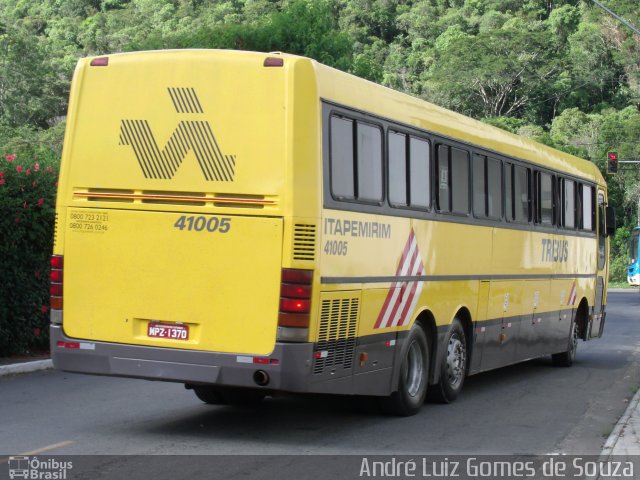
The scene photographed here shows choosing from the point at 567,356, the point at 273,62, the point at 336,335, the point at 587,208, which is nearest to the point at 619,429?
the point at 336,335

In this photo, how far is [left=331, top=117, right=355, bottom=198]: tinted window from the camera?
10.1m

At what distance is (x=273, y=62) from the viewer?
385 inches

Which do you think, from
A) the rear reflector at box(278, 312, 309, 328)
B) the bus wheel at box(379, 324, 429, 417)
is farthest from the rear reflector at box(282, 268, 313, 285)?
the bus wheel at box(379, 324, 429, 417)

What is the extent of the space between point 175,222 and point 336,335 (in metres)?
1.73

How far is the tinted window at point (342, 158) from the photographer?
33.0 feet

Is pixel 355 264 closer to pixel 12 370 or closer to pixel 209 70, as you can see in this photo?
pixel 209 70

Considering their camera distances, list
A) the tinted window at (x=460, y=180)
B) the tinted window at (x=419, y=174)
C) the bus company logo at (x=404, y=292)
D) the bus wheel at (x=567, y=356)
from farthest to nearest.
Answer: the bus wheel at (x=567, y=356)
the tinted window at (x=460, y=180)
the tinted window at (x=419, y=174)
the bus company logo at (x=404, y=292)

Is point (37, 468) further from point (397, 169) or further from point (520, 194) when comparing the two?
point (520, 194)

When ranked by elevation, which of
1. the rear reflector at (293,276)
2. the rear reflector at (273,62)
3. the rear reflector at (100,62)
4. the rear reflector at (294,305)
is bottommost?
the rear reflector at (294,305)

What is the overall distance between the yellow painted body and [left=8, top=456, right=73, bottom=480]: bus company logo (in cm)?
148

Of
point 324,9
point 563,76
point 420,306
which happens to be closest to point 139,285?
point 420,306

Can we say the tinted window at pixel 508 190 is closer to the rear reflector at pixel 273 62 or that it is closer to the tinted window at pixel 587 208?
the tinted window at pixel 587 208

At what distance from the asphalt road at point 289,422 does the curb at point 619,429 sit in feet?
0.49

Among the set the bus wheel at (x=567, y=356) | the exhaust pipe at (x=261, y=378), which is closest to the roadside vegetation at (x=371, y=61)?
the exhaust pipe at (x=261, y=378)
